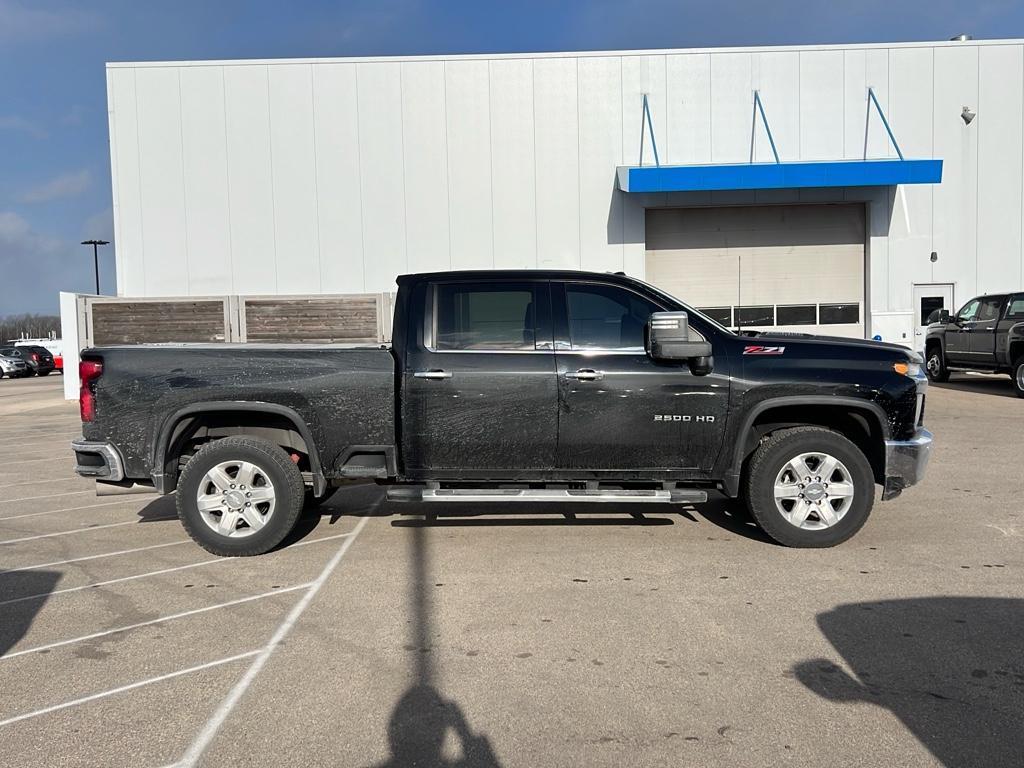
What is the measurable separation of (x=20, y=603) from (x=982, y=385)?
18.6m

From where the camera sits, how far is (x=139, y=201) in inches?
782

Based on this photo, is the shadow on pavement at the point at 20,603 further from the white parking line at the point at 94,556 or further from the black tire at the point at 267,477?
the black tire at the point at 267,477

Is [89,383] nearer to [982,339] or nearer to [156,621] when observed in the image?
[156,621]

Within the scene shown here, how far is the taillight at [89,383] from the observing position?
225 inches

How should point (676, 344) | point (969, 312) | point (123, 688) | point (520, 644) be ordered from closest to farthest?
point (123, 688)
point (520, 644)
point (676, 344)
point (969, 312)

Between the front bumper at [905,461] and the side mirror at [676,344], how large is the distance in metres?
1.40

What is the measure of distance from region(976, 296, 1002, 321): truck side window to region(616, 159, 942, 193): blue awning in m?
3.44

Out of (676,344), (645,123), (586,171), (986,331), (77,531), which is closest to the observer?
(676,344)

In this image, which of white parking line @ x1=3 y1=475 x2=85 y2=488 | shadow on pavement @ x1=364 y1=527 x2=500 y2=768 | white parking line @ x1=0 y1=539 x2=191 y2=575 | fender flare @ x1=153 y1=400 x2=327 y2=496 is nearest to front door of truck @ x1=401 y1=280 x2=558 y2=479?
fender flare @ x1=153 y1=400 x2=327 y2=496

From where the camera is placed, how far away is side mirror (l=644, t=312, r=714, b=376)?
5312 millimetres

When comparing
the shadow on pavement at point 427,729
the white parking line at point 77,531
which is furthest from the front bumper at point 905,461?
the white parking line at point 77,531

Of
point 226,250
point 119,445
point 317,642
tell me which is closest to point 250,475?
point 119,445

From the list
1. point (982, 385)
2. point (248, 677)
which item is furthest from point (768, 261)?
point (248, 677)

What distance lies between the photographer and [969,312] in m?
16.7
